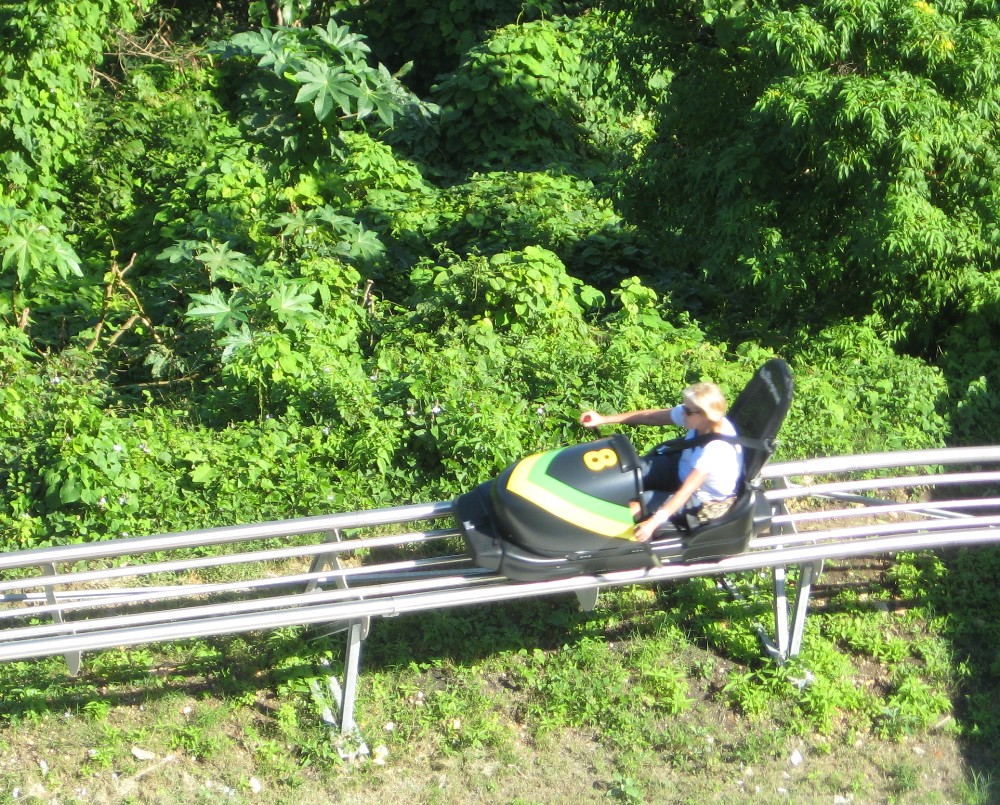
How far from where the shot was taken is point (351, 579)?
4.80 m

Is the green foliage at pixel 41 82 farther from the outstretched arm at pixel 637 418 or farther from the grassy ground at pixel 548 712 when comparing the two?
the outstretched arm at pixel 637 418

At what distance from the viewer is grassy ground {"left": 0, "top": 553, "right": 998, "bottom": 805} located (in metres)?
4.31

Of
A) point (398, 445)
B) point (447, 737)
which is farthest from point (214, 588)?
point (398, 445)

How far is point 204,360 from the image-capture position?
7.30m

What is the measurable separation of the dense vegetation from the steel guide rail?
902mm

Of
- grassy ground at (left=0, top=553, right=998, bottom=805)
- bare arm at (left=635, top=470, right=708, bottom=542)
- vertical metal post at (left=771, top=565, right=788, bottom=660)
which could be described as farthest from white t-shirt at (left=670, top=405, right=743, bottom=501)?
grassy ground at (left=0, top=553, right=998, bottom=805)

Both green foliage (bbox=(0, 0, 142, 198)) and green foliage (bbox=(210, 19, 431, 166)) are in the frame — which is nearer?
green foliage (bbox=(210, 19, 431, 166))

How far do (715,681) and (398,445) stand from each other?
2.08 metres

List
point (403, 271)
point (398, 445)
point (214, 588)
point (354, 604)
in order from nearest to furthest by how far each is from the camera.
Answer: point (354, 604) → point (214, 588) → point (398, 445) → point (403, 271)

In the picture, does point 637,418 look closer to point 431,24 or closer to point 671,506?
point 671,506

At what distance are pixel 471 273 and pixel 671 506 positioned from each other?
3359 mm

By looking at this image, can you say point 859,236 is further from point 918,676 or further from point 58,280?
point 58,280

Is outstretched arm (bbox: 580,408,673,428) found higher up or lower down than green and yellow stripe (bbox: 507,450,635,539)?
higher up

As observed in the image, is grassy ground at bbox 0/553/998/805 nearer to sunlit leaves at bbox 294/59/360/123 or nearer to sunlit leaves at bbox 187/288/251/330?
sunlit leaves at bbox 187/288/251/330
